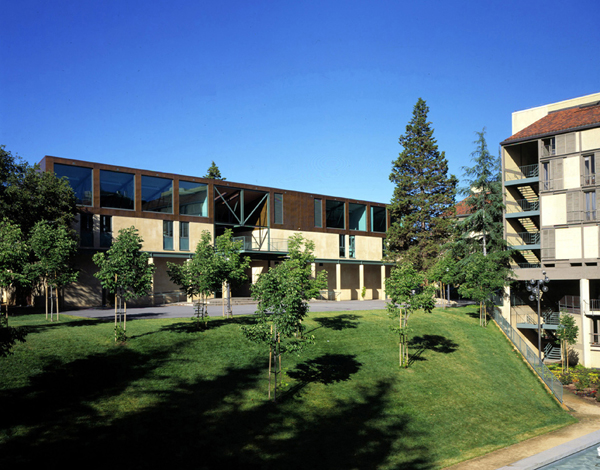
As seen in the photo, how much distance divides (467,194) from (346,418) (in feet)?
104

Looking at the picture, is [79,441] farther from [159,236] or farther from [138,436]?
[159,236]

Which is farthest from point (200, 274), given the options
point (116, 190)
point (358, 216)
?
point (358, 216)

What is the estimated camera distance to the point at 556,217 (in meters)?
37.4

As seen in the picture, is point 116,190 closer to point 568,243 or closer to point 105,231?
point 105,231

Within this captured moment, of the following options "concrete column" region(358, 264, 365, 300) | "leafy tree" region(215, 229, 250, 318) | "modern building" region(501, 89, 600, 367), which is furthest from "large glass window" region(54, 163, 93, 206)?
"modern building" region(501, 89, 600, 367)

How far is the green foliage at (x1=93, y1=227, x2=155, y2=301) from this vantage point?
66.5 ft

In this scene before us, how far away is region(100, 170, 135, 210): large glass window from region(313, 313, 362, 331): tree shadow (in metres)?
21.2

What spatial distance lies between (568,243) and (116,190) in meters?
37.3

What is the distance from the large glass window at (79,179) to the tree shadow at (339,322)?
22.2 metres

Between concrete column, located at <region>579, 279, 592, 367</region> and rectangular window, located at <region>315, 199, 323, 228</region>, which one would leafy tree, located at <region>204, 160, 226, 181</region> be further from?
concrete column, located at <region>579, 279, 592, 367</region>

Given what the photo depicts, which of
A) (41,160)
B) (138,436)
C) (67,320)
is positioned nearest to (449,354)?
(138,436)

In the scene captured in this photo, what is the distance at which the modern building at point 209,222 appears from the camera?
38688 mm

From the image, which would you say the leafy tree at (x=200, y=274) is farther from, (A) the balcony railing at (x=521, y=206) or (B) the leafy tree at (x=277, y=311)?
(A) the balcony railing at (x=521, y=206)

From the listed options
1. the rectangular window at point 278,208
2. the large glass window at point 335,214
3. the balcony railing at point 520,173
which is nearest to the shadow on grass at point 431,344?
the balcony railing at point 520,173
